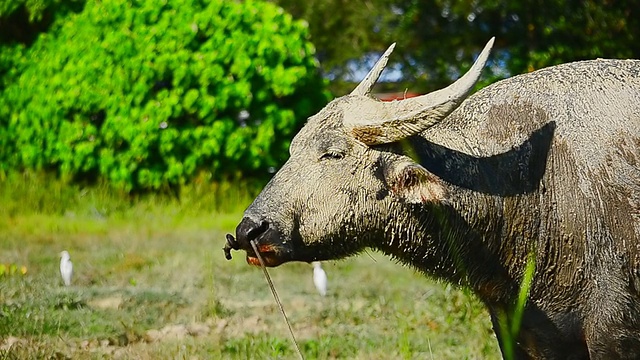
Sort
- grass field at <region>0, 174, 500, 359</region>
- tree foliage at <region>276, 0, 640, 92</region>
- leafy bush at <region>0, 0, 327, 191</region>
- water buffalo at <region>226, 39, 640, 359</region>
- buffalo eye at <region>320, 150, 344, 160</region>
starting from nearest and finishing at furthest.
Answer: water buffalo at <region>226, 39, 640, 359</region> → buffalo eye at <region>320, 150, 344, 160</region> → grass field at <region>0, 174, 500, 359</region> → leafy bush at <region>0, 0, 327, 191</region> → tree foliage at <region>276, 0, 640, 92</region>

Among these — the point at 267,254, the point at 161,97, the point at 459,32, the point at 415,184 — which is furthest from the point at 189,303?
the point at 459,32

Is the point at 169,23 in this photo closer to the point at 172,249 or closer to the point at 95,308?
the point at 172,249

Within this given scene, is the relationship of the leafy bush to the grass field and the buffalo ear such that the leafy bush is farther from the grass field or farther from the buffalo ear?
the buffalo ear

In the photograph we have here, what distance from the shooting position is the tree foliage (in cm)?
1420

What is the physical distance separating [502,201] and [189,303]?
151 inches

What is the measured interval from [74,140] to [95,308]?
5.97 m

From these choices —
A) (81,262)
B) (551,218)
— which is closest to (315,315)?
(81,262)

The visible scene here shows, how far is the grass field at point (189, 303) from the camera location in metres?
6.08

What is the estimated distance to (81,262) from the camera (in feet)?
30.5

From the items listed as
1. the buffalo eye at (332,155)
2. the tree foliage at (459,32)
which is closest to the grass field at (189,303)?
the buffalo eye at (332,155)

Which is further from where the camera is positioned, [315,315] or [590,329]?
[315,315]

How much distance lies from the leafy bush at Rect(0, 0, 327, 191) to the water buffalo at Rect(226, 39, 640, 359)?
8587mm

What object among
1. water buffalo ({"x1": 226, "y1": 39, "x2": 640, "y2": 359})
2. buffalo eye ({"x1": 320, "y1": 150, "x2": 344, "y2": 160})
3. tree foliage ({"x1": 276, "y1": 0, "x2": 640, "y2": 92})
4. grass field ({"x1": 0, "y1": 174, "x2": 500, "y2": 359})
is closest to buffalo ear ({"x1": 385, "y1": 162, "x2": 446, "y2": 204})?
water buffalo ({"x1": 226, "y1": 39, "x2": 640, "y2": 359})

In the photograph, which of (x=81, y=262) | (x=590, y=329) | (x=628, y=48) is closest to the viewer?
(x=590, y=329)
